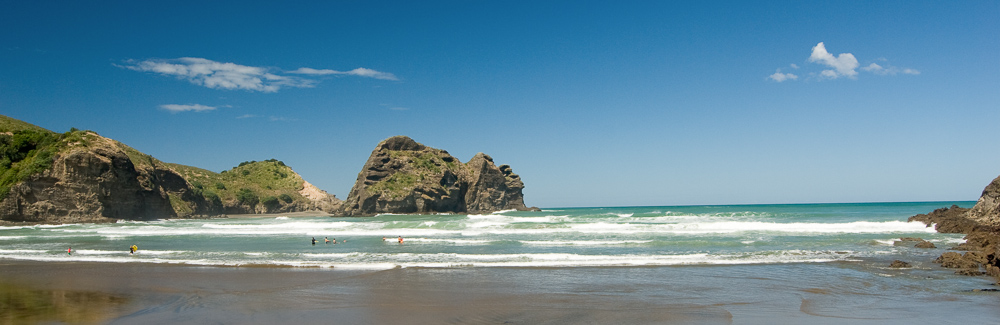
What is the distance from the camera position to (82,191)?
166 feet

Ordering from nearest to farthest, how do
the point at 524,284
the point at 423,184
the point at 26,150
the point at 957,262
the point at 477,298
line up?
the point at 477,298
the point at 524,284
the point at 957,262
the point at 26,150
the point at 423,184

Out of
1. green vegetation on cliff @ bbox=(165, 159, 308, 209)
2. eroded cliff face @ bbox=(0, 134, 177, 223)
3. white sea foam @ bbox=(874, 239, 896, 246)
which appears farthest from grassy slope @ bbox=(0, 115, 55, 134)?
white sea foam @ bbox=(874, 239, 896, 246)

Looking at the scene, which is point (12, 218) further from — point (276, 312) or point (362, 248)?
point (276, 312)

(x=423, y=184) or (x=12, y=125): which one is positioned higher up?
(x=12, y=125)

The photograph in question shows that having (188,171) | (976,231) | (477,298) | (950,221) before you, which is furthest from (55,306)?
(188,171)

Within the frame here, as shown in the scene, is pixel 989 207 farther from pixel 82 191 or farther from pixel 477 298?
pixel 82 191

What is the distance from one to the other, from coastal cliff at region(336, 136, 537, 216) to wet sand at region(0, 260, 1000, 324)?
62.4 m

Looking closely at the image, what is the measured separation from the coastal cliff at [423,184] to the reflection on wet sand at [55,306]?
6523 centimetres

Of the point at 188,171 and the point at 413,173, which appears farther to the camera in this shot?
the point at 188,171

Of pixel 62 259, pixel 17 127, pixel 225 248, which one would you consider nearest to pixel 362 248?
pixel 225 248

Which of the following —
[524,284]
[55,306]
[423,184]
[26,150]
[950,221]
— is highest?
[26,150]

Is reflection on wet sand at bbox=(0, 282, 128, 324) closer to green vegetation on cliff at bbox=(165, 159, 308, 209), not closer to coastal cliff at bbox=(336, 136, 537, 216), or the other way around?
coastal cliff at bbox=(336, 136, 537, 216)

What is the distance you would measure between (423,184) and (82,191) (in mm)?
40896

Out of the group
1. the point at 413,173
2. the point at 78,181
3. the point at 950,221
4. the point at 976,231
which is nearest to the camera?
the point at 976,231
